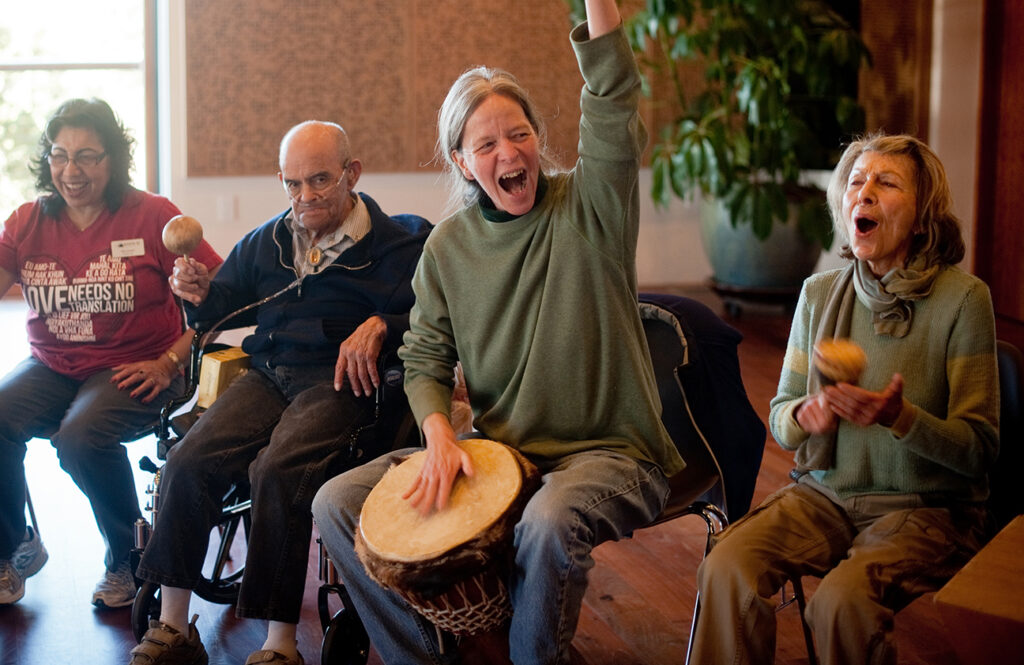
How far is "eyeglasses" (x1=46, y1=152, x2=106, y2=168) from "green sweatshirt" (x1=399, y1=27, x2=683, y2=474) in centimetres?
125

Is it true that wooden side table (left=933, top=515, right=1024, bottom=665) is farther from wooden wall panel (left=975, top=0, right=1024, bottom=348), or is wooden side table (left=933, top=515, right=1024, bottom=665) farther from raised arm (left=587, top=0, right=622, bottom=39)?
wooden wall panel (left=975, top=0, right=1024, bottom=348)

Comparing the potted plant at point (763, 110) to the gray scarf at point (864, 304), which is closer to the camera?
the gray scarf at point (864, 304)

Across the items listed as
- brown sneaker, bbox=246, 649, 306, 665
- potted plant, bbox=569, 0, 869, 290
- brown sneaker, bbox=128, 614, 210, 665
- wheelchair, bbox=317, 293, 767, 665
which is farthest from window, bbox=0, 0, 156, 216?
wheelchair, bbox=317, 293, 767, 665

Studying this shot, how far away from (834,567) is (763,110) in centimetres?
436

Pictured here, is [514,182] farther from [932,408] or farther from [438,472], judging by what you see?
[932,408]

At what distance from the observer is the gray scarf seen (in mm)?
1913

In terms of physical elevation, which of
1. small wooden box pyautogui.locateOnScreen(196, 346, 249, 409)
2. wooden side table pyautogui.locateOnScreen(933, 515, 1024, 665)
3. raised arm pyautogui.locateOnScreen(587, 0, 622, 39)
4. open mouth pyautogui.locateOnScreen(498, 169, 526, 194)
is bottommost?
wooden side table pyautogui.locateOnScreen(933, 515, 1024, 665)

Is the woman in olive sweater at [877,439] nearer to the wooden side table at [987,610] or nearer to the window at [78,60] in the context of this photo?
the wooden side table at [987,610]

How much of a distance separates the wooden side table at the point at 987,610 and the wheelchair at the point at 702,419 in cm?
79

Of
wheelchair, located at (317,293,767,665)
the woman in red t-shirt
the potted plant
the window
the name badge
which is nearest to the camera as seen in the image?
wheelchair, located at (317,293,767,665)

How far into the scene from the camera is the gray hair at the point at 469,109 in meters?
2.17

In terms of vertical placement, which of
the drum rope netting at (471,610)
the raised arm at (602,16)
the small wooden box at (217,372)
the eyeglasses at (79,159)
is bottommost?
the drum rope netting at (471,610)

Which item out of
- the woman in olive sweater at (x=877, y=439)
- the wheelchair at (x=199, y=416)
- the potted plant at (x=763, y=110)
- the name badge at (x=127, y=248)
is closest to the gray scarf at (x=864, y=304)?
the woman in olive sweater at (x=877, y=439)

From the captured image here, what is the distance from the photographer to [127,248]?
296 centimetres
